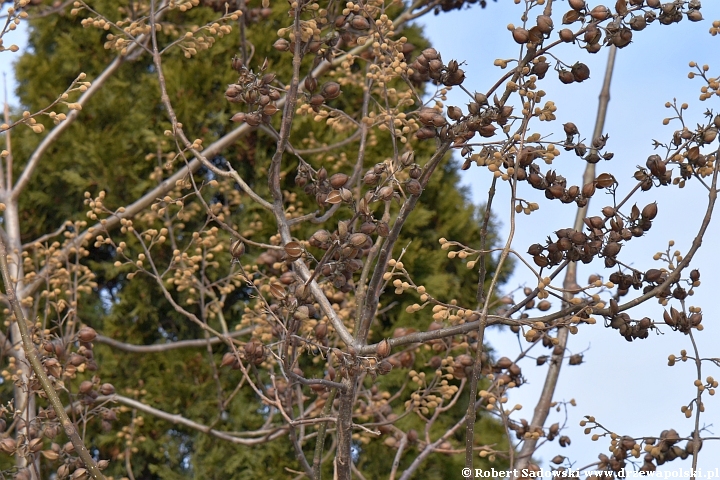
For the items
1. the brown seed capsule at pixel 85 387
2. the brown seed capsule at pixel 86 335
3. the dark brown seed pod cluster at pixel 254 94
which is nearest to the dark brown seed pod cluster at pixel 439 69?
the dark brown seed pod cluster at pixel 254 94

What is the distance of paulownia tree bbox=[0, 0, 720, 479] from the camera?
1.59 m

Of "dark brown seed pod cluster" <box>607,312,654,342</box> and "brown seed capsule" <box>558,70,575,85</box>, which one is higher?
"brown seed capsule" <box>558,70,575,85</box>

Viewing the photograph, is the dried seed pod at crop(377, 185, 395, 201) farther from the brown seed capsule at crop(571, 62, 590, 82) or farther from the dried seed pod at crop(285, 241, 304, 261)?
the brown seed capsule at crop(571, 62, 590, 82)

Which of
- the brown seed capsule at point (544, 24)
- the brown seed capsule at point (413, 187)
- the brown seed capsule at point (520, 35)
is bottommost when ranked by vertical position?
the brown seed capsule at point (413, 187)

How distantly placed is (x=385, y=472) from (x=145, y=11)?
2.63 m

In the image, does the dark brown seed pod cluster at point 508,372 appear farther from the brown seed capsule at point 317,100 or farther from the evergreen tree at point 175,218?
the evergreen tree at point 175,218

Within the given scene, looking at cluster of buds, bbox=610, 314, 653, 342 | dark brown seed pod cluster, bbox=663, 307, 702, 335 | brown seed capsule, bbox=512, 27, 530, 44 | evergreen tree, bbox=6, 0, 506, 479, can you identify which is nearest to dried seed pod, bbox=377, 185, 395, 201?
brown seed capsule, bbox=512, 27, 530, 44

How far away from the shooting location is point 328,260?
161 centimetres

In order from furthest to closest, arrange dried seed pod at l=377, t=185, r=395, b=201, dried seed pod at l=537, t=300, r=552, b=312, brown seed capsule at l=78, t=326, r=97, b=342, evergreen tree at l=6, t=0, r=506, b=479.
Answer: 1. evergreen tree at l=6, t=0, r=506, b=479
2. dried seed pod at l=537, t=300, r=552, b=312
3. brown seed capsule at l=78, t=326, r=97, b=342
4. dried seed pod at l=377, t=185, r=395, b=201

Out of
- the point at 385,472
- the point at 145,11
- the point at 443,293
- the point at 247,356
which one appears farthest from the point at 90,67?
the point at 247,356

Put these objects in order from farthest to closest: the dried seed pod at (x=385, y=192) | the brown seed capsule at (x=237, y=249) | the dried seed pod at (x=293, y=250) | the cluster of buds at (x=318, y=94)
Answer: the cluster of buds at (x=318, y=94) → the brown seed capsule at (x=237, y=249) → the dried seed pod at (x=293, y=250) → the dried seed pod at (x=385, y=192)

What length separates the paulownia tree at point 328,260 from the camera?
1.59m

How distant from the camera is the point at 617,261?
164 centimetres

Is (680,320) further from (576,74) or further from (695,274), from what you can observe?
(576,74)
